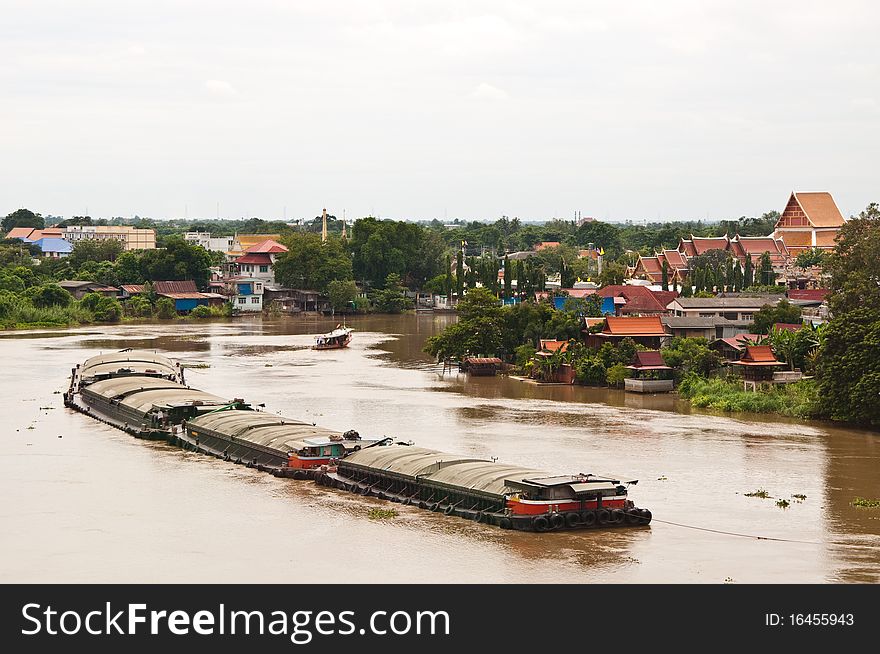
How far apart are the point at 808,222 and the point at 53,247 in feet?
164

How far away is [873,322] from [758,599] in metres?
15.6

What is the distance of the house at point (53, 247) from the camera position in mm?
80000

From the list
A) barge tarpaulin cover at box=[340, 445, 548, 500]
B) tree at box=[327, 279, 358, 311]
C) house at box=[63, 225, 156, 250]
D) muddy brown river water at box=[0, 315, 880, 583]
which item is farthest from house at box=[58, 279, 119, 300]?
barge tarpaulin cover at box=[340, 445, 548, 500]

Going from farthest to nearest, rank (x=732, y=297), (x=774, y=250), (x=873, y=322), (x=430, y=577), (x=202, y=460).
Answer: (x=774, y=250) < (x=732, y=297) < (x=873, y=322) < (x=202, y=460) < (x=430, y=577)

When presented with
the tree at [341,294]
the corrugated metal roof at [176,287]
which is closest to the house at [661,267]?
the tree at [341,294]

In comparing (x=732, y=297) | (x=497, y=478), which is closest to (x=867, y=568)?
(x=497, y=478)

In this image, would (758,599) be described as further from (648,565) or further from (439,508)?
(439,508)

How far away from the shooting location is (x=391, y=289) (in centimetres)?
6775

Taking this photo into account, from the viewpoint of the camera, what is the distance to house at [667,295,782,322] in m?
40.7

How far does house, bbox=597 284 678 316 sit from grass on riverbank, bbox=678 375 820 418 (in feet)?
40.1

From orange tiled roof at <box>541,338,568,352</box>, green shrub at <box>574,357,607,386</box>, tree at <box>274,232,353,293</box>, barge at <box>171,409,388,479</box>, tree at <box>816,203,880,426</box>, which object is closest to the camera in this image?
barge at <box>171,409,388,479</box>

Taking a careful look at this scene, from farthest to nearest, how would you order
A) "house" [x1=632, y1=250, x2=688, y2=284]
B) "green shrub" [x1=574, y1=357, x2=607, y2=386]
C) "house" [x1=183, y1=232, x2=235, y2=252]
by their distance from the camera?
"house" [x1=183, y1=232, x2=235, y2=252] < "house" [x1=632, y1=250, x2=688, y2=284] < "green shrub" [x1=574, y1=357, x2=607, y2=386]

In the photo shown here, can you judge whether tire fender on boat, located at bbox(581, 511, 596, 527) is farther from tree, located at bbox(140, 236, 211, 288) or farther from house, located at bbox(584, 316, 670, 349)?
tree, located at bbox(140, 236, 211, 288)

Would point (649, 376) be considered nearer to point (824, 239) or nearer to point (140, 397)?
Result: point (140, 397)
